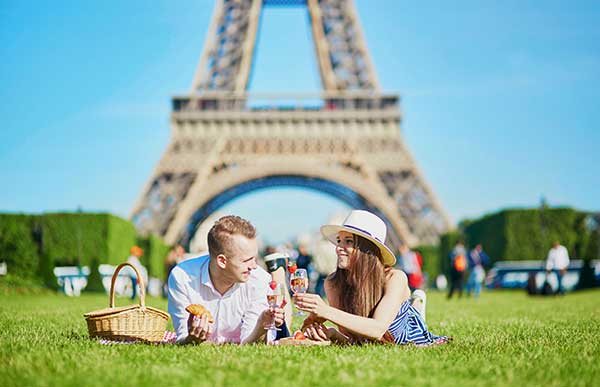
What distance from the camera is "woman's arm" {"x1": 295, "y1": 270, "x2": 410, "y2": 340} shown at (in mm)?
4680

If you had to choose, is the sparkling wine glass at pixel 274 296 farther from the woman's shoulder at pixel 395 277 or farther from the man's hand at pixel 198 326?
the woman's shoulder at pixel 395 277

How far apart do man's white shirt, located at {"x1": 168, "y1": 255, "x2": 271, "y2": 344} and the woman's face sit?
0.57 meters

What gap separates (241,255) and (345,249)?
76 centimetres

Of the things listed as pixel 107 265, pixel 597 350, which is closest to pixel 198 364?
pixel 597 350

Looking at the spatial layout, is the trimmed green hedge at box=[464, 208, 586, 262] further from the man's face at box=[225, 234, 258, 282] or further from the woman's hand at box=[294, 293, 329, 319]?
the man's face at box=[225, 234, 258, 282]

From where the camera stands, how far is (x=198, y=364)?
411 cm

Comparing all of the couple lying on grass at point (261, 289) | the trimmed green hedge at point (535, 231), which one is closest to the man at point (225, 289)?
the couple lying on grass at point (261, 289)

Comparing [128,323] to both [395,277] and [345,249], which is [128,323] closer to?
[345,249]

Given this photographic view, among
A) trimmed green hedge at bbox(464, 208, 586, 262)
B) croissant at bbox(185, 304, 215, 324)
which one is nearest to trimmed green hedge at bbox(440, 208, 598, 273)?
trimmed green hedge at bbox(464, 208, 586, 262)

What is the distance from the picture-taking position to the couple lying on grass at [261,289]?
475 centimetres

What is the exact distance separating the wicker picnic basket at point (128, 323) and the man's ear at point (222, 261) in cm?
115

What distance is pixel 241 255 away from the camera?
473 cm

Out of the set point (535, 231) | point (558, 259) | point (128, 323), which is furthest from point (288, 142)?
point (128, 323)

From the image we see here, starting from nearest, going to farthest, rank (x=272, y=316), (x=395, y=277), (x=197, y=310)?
(x=197, y=310), (x=272, y=316), (x=395, y=277)
